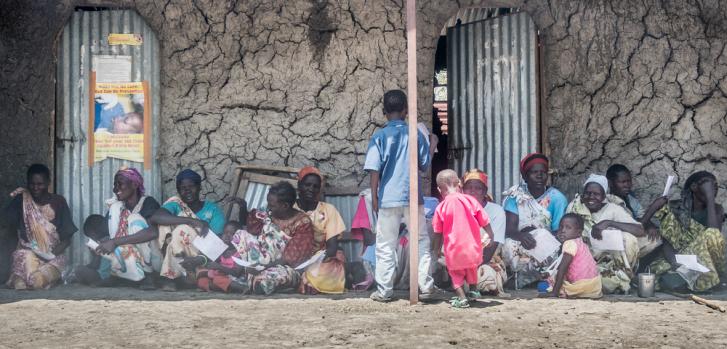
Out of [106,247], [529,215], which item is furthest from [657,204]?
[106,247]

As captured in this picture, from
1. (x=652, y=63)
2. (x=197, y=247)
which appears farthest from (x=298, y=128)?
(x=652, y=63)

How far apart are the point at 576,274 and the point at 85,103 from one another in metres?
4.32

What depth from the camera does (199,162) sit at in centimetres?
696

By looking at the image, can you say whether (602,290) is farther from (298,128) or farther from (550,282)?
(298,128)

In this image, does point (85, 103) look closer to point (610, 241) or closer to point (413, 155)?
point (413, 155)

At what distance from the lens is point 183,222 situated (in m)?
6.30

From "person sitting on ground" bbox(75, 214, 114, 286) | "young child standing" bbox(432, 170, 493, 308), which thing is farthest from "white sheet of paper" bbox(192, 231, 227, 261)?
"young child standing" bbox(432, 170, 493, 308)

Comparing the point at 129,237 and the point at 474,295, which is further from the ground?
the point at 129,237

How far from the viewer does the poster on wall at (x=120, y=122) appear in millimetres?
6996

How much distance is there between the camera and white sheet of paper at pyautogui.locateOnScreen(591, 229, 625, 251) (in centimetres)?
601

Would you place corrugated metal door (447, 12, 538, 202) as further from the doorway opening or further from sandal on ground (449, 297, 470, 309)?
sandal on ground (449, 297, 470, 309)

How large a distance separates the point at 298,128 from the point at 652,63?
121 inches

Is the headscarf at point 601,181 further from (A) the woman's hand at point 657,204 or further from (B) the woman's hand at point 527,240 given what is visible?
(B) the woman's hand at point 527,240

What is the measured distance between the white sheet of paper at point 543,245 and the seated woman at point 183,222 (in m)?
2.45
